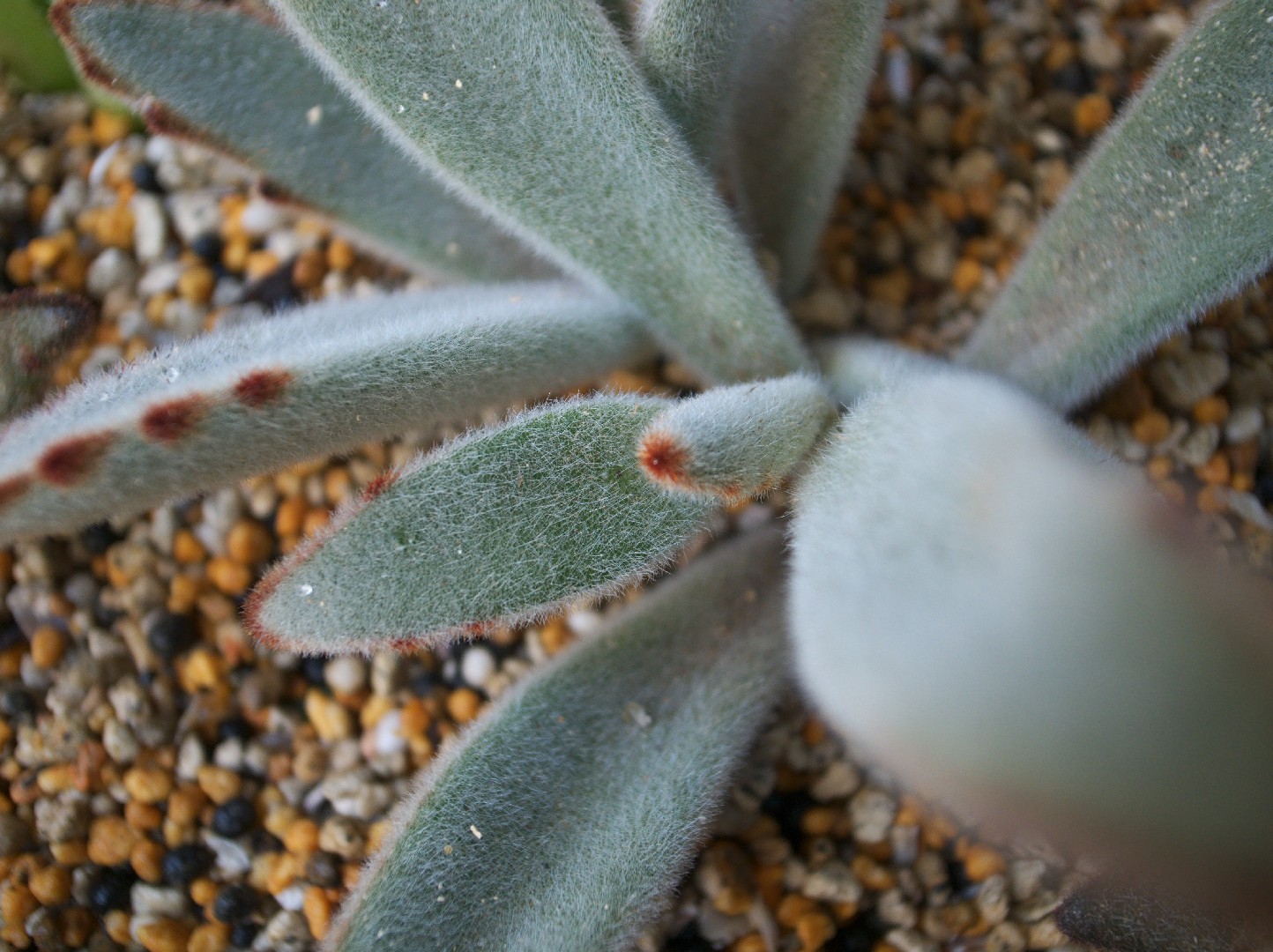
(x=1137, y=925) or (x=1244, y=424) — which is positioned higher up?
(x=1244, y=424)

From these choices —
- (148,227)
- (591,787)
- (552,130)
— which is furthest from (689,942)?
(148,227)

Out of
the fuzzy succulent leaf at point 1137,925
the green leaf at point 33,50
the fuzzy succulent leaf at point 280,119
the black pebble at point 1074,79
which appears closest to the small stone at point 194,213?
the green leaf at point 33,50

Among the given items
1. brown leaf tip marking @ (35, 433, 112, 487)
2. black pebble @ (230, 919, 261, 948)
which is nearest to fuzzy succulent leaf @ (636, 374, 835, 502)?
brown leaf tip marking @ (35, 433, 112, 487)

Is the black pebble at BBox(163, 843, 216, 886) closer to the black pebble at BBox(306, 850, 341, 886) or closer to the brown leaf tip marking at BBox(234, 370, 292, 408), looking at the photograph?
the black pebble at BBox(306, 850, 341, 886)

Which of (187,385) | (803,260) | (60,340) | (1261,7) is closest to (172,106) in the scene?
(60,340)

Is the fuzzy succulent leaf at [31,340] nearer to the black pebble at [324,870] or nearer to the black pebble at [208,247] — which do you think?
the black pebble at [208,247]

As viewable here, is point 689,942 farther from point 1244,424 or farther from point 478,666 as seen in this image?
point 1244,424
